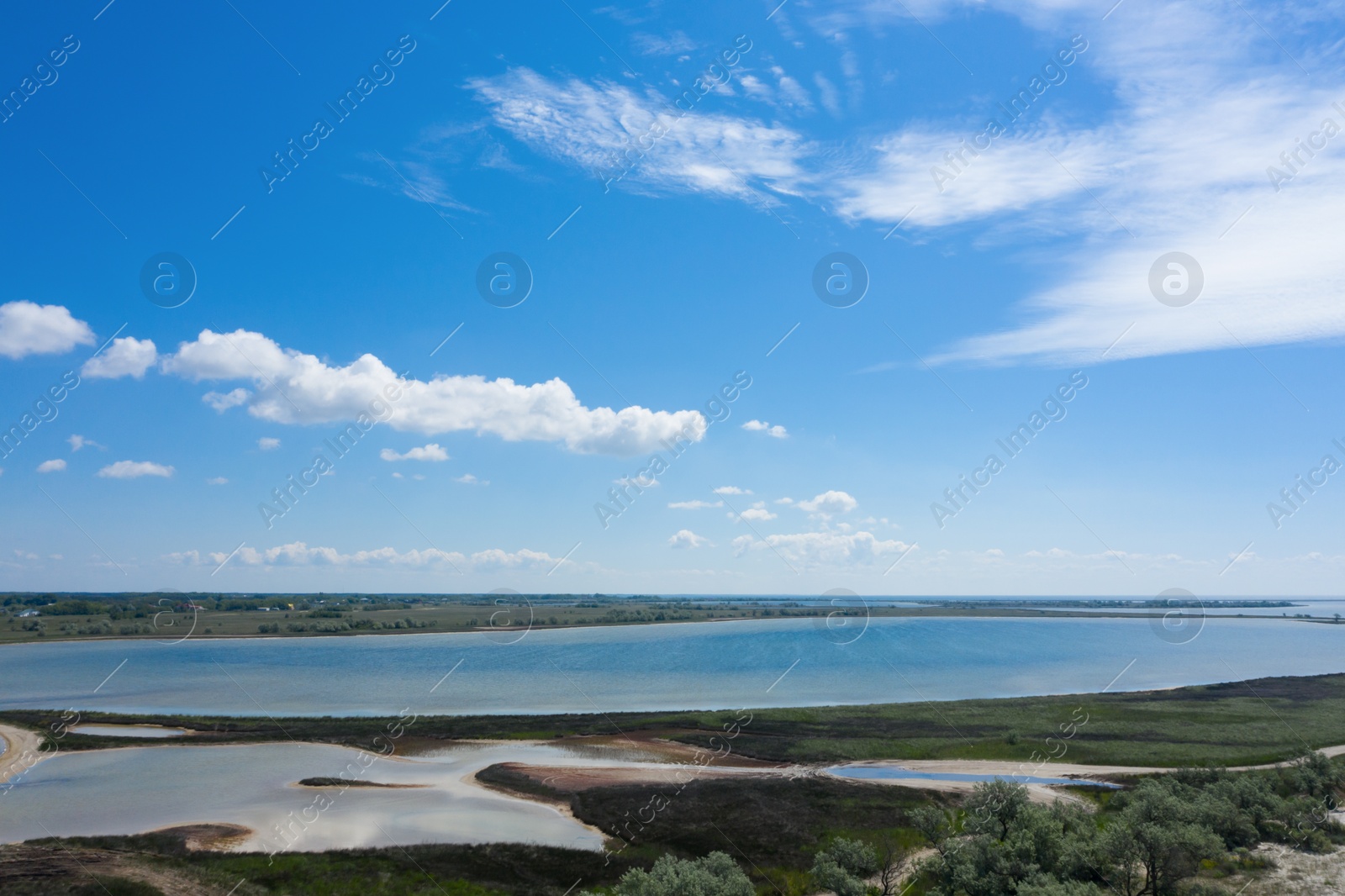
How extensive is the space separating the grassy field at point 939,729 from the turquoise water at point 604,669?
17.1ft

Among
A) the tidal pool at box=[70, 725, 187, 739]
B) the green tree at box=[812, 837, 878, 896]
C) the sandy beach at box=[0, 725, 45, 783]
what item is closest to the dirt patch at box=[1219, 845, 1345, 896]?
the green tree at box=[812, 837, 878, 896]

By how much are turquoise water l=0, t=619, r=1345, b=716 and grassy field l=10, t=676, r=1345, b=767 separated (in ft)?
17.1

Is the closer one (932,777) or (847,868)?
(847,868)

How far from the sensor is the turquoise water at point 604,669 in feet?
201

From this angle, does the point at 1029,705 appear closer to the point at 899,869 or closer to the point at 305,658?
the point at 899,869

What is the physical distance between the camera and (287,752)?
43250mm

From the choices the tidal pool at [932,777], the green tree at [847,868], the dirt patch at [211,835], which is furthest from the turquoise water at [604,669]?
the green tree at [847,868]

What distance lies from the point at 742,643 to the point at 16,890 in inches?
4066

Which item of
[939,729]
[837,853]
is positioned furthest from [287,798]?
[939,729]

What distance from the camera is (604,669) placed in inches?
3300

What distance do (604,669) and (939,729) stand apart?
45.9 metres

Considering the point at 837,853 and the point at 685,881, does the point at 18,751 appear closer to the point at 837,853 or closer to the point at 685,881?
the point at 685,881

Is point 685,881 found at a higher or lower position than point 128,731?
higher

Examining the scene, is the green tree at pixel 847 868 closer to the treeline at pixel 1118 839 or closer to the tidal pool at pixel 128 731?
the treeline at pixel 1118 839
